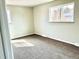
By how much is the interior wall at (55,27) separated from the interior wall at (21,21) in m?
0.43

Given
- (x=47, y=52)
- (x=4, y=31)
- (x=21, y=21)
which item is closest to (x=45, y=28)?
(x=21, y=21)

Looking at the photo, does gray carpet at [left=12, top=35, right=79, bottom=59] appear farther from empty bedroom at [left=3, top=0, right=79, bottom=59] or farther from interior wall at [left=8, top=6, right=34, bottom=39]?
interior wall at [left=8, top=6, right=34, bottom=39]

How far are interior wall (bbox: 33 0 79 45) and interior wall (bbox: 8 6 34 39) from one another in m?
0.43

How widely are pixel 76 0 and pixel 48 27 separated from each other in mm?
2134

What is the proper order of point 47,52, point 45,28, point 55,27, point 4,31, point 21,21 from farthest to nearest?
1. point 21,21
2. point 45,28
3. point 55,27
4. point 47,52
5. point 4,31

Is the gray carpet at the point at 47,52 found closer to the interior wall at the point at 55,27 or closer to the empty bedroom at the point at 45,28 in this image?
the empty bedroom at the point at 45,28

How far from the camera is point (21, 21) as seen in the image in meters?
5.64

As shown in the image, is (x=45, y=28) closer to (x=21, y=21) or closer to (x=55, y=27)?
(x=55, y=27)

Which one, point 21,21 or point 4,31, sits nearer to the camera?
point 4,31

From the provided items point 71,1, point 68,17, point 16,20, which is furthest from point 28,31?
point 71,1

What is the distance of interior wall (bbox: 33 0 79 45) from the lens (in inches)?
142

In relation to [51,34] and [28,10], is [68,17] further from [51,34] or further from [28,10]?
[28,10]

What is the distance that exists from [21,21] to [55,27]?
7.76 ft

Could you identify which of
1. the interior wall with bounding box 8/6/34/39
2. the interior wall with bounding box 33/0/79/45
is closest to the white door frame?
the interior wall with bounding box 33/0/79/45
